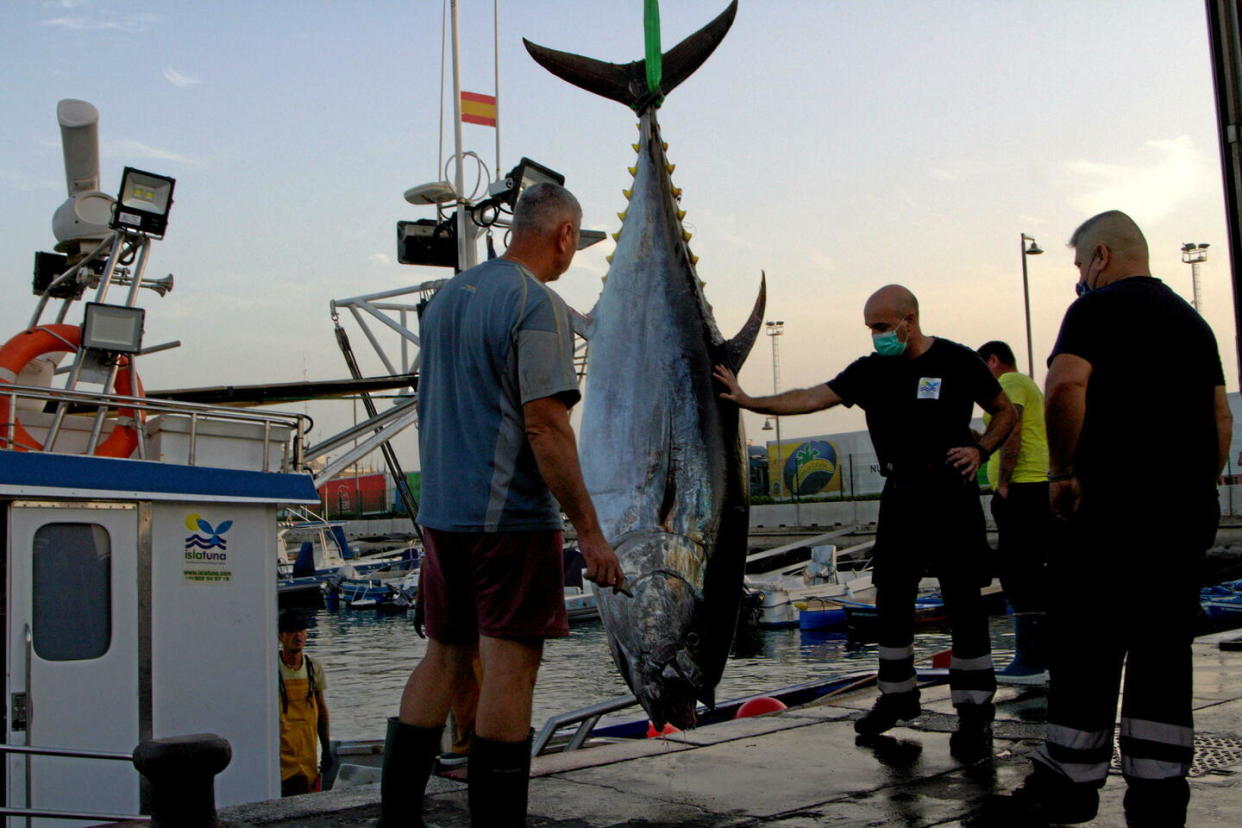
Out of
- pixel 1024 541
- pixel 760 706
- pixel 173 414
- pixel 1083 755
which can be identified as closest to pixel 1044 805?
pixel 1083 755

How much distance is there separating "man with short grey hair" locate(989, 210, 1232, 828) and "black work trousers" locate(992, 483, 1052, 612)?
85.4 inches

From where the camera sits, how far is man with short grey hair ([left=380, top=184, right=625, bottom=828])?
2424 millimetres

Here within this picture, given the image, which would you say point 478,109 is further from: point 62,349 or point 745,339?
point 745,339

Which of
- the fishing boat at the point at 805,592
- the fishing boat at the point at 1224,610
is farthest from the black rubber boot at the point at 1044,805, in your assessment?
the fishing boat at the point at 805,592

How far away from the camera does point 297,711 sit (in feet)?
23.8

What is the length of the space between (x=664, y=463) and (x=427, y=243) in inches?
165

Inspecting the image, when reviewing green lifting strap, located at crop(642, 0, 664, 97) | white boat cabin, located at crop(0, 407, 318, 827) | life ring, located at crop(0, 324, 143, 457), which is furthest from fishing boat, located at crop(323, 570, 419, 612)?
green lifting strap, located at crop(642, 0, 664, 97)

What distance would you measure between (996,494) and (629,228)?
261 centimetres

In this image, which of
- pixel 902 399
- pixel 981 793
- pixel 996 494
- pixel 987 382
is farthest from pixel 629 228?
pixel 996 494

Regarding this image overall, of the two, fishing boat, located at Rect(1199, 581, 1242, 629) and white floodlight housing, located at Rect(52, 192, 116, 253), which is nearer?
white floodlight housing, located at Rect(52, 192, 116, 253)

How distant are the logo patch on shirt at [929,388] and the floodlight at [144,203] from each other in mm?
5128

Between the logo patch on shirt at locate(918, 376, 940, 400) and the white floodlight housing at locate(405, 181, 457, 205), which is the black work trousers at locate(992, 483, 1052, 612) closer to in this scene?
the logo patch on shirt at locate(918, 376, 940, 400)

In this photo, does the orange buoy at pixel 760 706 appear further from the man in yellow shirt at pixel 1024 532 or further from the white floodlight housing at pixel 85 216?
the white floodlight housing at pixel 85 216

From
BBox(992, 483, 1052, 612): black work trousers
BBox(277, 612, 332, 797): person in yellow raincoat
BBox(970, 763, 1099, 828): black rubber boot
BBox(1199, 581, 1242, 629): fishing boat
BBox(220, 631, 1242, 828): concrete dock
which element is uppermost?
BBox(992, 483, 1052, 612): black work trousers
